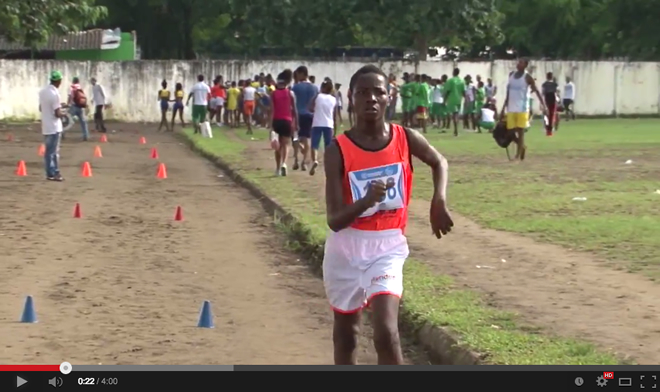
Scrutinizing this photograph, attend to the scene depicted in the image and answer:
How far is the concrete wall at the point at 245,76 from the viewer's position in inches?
1852

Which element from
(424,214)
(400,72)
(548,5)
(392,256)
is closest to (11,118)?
(400,72)

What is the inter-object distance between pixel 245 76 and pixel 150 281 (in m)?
38.1

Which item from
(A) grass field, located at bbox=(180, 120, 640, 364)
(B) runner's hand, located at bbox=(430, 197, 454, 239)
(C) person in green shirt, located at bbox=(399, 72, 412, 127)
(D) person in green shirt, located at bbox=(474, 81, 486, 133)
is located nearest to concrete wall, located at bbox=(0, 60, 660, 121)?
(D) person in green shirt, located at bbox=(474, 81, 486, 133)

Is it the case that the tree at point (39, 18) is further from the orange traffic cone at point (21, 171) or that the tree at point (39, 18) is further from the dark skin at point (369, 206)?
the dark skin at point (369, 206)

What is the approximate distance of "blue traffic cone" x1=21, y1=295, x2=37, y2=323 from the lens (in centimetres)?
988

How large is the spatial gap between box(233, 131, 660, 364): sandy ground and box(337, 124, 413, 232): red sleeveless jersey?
191cm

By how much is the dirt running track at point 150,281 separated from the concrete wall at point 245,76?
2636cm

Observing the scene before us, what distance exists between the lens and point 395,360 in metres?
6.87

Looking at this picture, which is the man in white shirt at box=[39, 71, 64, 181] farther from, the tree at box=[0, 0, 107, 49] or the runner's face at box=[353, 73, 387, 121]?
the runner's face at box=[353, 73, 387, 121]

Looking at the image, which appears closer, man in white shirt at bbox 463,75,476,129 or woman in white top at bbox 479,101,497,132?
woman in white top at bbox 479,101,497,132

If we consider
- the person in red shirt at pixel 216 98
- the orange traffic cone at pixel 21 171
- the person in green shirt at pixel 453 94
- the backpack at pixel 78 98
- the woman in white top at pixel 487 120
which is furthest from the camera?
the person in red shirt at pixel 216 98
